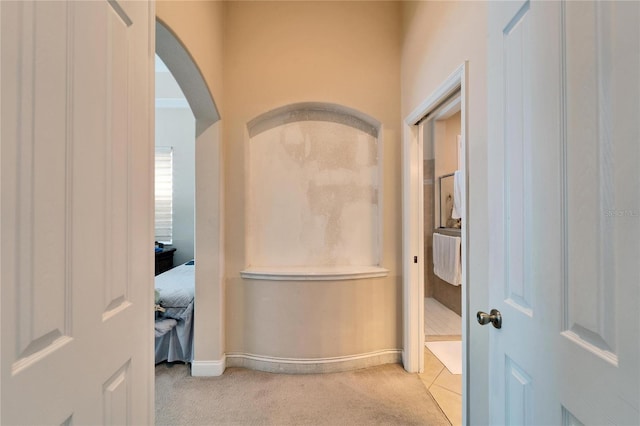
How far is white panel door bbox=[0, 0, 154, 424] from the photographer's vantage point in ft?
1.61

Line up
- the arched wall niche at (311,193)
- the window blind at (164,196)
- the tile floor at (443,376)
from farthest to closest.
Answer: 1. the window blind at (164,196)
2. the arched wall niche at (311,193)
3. the tile floor at (443,376)

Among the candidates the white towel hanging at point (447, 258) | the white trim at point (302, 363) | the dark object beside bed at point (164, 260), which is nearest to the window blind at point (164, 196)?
the dark object beside bed at point (164, 260)

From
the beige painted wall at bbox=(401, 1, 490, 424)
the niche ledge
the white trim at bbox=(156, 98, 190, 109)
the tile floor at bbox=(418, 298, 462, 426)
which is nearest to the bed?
the niche ledge

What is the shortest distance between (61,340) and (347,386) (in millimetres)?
2003

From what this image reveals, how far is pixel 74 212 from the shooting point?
0.63m

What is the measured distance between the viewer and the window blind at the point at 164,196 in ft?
14.7

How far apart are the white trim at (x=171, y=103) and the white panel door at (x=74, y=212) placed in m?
3.94

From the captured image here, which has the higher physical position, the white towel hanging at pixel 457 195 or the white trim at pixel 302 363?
the white towel hanging at pixel 457 195

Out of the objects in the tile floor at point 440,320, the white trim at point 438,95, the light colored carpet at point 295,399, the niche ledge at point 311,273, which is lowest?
the tile floor at point 440,320

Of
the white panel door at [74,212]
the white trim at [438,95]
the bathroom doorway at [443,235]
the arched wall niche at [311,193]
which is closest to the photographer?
the white panel door at [74,212]

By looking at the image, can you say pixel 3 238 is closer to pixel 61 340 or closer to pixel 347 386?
pixel 61 340

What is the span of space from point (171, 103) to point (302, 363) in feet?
14.2

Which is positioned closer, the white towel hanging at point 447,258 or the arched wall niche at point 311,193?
the arched wall niche at point 311,193

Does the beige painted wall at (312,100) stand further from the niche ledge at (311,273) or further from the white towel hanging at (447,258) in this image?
the white towel hanging at (447,258)
